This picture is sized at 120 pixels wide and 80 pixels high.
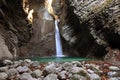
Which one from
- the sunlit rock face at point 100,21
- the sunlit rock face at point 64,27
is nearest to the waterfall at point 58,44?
the sunlit rock face at point 64,27

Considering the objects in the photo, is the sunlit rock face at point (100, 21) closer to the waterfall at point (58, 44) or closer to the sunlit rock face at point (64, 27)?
the sunlit rock face at point (64, 27)

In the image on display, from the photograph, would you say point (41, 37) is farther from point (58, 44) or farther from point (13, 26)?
point (13, 26)

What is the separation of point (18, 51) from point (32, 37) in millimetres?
2152

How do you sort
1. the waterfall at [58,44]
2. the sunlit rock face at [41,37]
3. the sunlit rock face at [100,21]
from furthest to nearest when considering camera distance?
the sunlit rock face at [41,37]
the waterfall at [58,44]
the sunlit rock face at [100,21]

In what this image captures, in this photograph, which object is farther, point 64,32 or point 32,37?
point 32,37

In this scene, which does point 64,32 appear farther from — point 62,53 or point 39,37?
point 39,37

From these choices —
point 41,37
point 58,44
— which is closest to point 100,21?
point 58,44

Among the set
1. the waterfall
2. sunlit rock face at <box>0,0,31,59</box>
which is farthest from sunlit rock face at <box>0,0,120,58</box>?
the waterfall

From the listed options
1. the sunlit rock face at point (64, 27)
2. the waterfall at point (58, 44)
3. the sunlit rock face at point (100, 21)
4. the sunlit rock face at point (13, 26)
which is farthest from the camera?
the waterfall at point (58, 44)

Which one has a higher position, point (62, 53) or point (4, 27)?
point (4, 27)

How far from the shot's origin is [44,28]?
70.1 feet

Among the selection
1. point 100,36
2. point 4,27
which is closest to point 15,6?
point 4,27

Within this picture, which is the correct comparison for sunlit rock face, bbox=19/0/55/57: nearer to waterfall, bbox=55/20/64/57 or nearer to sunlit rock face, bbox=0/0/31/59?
waterfall, bbox=55/20/64/57

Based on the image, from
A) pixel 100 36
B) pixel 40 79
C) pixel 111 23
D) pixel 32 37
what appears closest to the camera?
pixel 40 79
